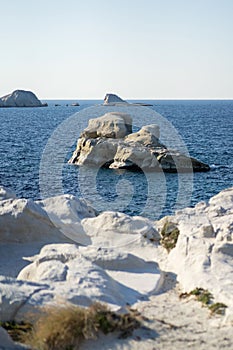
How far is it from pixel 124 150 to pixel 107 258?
36.4 meters

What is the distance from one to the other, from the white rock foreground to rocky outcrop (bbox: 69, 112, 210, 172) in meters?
26.2

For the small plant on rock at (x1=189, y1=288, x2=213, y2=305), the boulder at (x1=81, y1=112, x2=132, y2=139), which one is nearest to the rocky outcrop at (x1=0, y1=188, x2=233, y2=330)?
the small plant on rock at (x1=189, y1=288, x2=213, y2=305)

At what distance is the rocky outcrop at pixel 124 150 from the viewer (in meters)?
51.0

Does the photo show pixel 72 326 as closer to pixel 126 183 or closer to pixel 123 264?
pixel 123 264

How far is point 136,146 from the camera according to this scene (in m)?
53.2

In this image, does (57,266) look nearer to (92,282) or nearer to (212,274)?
(92,282)

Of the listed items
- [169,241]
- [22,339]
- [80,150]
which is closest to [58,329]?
[22,339]

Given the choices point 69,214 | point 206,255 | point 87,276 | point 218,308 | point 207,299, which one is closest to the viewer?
point 218,308

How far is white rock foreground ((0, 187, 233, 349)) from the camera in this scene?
14.1 metres

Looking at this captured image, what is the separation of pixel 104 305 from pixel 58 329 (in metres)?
1.50

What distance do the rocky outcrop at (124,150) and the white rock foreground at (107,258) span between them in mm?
26160

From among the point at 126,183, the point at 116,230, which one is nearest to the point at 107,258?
the point at 116,230

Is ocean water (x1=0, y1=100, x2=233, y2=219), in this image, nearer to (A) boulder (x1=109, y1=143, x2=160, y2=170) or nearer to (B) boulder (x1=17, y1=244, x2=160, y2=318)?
(A) boulder (x1=109, y1=143, x2=160, y2=170)

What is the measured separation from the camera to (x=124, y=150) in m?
53.1
